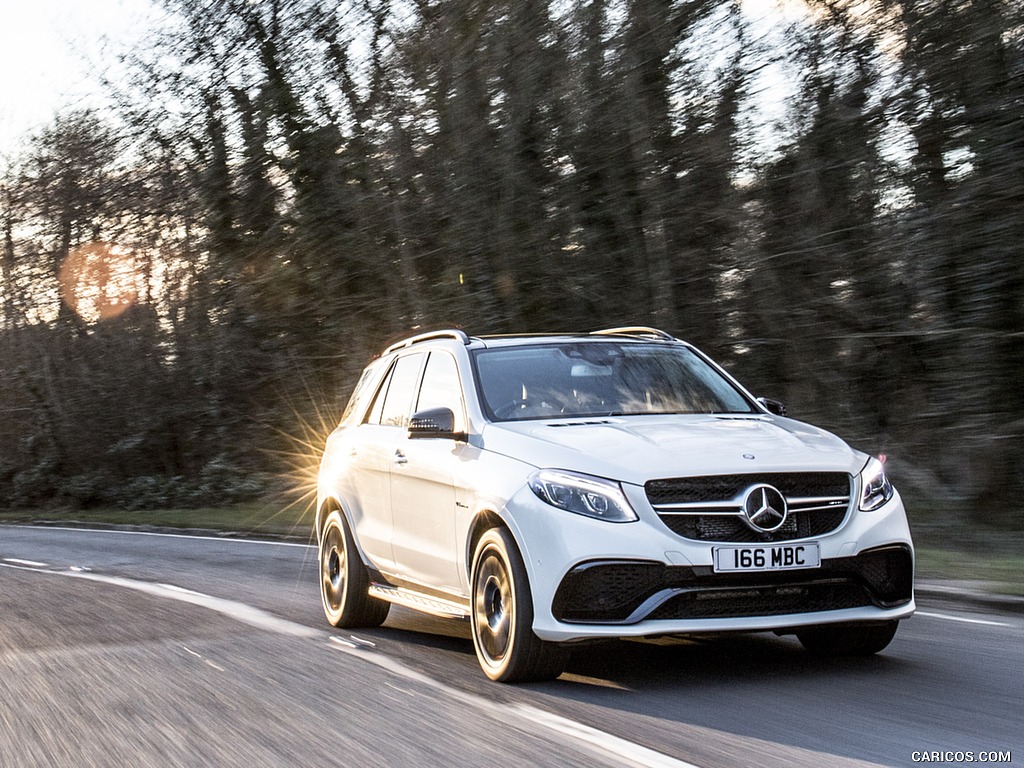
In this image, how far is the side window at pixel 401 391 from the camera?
8.86m

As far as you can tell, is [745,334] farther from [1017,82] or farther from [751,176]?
[1017,82]

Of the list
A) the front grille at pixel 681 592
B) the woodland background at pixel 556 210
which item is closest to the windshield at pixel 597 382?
the front grille at pixel 681 592

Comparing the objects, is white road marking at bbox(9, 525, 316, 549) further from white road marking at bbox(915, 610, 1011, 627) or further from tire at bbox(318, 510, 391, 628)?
white road marking at bbox(915, 610, 1011, 627)

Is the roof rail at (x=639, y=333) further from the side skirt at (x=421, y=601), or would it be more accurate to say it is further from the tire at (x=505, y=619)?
the tire at (x=505, y=619)

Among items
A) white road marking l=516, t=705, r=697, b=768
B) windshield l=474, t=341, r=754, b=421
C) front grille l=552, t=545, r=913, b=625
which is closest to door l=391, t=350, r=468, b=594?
windshield l=474, t=341, r=754, b=421

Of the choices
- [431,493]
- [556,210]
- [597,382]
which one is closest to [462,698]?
[431,493]

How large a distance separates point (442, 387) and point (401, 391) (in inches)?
35.0

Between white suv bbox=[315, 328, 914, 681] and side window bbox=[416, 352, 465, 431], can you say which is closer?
white suv bbox=[315, 328, 914, 681]

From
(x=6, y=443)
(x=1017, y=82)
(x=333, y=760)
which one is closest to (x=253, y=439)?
(x=6, y=443)

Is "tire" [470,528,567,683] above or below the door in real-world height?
below

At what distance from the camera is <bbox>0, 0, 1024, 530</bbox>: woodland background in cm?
1412

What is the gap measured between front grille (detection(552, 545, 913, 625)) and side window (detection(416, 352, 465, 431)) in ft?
5.16

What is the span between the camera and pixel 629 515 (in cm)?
627

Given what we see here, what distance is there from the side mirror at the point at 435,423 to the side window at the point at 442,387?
0.34 ft
